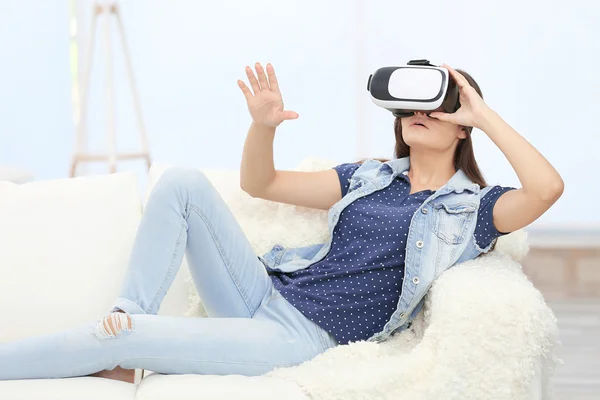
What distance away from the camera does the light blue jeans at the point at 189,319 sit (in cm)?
157

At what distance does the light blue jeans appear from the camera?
1.57 meters

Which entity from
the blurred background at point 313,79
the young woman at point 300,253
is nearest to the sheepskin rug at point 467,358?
the young woman at point 300,253

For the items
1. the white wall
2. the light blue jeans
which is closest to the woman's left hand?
the light blue jeans

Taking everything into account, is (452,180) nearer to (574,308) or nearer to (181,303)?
(181,303)

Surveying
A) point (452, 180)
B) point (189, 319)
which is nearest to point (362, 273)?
point (452, 180)

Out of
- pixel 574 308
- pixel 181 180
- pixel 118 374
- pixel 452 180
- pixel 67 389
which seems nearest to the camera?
pixel 67 389

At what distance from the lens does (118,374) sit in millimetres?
1626

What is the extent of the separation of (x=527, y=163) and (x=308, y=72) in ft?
9.53

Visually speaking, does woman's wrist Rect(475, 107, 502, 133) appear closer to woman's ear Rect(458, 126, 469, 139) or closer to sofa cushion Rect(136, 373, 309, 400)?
woman's ear Rect(458, 126, 469, 139)

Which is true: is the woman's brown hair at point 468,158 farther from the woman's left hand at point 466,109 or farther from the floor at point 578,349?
the floor at point 578,349

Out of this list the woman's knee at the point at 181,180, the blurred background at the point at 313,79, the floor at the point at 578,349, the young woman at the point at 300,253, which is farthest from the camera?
the blurred background at the point at 313,79

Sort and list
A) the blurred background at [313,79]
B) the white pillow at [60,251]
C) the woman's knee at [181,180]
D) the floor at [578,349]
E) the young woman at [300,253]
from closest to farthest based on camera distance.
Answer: the young woman at [300,253] < the woman's knee at [181,180] < the white pillow at [60,251] < the floor at [578,349] < the blurred background at [313,79]

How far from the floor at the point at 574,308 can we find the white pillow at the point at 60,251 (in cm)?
141

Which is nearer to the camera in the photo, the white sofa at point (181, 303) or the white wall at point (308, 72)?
the white sofa at point (181, 303)
